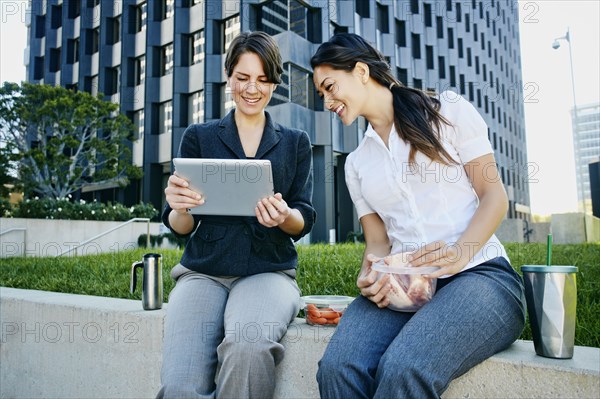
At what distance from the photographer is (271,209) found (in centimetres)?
212

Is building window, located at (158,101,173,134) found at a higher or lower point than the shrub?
higher

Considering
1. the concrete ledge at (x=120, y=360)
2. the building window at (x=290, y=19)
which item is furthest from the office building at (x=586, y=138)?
the concrete ledge at (x=120, y=360)

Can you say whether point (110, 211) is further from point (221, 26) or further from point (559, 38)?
point (559, 38)

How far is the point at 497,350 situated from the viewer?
170 centimetres

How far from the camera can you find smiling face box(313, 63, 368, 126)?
85.9 inches

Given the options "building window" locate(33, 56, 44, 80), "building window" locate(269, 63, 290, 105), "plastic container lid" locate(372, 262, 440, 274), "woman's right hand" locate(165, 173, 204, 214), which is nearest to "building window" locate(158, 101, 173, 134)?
"building window" locate(269, 63, 290, 105)

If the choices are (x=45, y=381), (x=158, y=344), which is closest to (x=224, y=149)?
(x=158, y=344)

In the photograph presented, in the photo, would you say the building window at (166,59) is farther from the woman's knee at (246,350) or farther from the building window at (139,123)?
the woman's knee at (246,350)

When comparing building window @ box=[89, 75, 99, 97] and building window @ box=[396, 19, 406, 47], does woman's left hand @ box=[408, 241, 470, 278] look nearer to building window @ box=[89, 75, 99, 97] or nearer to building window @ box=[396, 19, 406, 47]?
building window @ box=[396, 19, 406, 47]

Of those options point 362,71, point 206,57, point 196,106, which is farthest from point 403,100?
point 196,106

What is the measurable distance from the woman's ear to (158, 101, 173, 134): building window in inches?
749

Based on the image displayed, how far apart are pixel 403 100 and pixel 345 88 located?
262 mm

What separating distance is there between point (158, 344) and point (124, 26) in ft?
73.5

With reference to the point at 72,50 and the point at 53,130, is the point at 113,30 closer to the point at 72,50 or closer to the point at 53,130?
the point at 72,50
